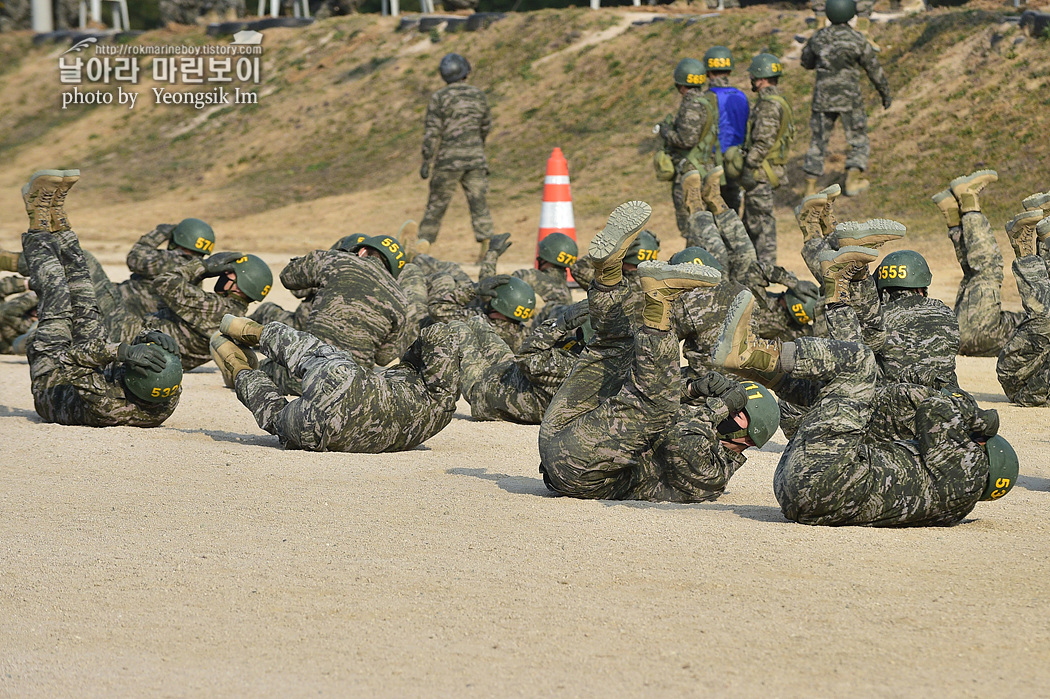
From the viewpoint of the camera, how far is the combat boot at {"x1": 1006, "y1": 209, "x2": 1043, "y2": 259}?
377 inches

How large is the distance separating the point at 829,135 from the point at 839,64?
39.9 inches

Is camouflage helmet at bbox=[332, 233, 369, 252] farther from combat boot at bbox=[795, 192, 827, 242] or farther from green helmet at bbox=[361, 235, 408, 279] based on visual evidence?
combat boot at bbox=[795, 192, 827, 242]

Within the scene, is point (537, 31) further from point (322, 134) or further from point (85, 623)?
point (85, 623)

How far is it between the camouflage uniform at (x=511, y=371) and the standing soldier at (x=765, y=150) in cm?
610

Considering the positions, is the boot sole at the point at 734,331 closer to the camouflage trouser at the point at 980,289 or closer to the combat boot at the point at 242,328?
the combat boot at the point at 242,328

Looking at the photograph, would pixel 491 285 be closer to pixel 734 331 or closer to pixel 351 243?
pixel 351 243

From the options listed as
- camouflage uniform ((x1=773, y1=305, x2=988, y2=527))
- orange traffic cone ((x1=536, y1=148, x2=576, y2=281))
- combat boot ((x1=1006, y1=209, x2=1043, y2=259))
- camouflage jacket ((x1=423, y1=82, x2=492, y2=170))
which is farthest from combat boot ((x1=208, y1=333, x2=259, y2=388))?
camouflage jacket ((x1=423, y1=82, x2=492, y2=170))

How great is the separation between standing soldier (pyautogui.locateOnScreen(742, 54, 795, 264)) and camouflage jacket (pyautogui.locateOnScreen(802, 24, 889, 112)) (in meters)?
3.22

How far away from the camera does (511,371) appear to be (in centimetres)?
905

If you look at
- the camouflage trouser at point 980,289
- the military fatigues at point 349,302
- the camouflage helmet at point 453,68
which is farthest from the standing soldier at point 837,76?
the military fatigues at point 349,302

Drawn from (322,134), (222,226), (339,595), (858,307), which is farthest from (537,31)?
(339,595)

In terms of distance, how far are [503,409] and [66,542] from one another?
393 cm

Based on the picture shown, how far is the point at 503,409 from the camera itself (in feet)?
29.6

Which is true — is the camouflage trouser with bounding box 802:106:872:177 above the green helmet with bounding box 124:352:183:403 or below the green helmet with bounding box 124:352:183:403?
above
